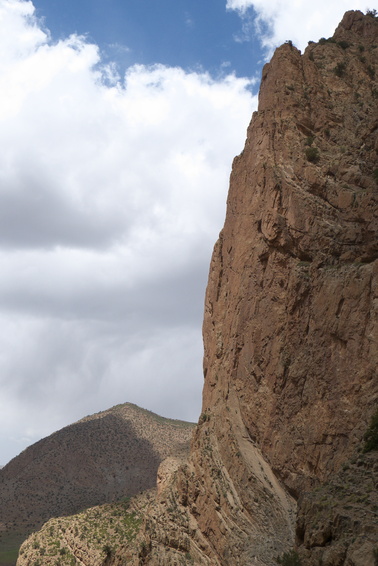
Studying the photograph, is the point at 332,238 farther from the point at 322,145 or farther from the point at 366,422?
the point at 366,422

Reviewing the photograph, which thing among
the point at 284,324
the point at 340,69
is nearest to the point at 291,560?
the point at 284,324

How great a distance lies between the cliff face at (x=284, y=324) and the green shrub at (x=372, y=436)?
1237 millimetres

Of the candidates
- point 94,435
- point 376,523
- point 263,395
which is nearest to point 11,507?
point 94,435

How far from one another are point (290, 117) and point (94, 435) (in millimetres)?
87323

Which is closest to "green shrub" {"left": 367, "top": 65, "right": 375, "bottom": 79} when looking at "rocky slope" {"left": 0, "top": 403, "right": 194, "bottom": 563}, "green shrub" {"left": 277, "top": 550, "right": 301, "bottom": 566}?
"green shrub" {"left": 277, "top": 550, "right": 301, "bottom": 566}

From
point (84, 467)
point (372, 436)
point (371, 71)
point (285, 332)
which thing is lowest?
point (372, 436)

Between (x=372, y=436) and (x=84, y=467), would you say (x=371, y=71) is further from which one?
(x=84, y=467)

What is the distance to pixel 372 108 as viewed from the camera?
4256 centimetres

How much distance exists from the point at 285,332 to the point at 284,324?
0.50 meters

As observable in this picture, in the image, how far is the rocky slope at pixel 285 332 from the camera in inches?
1235

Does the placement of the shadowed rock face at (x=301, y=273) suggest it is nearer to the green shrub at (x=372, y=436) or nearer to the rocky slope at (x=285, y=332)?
the rocky slope at (x=285, y=332)

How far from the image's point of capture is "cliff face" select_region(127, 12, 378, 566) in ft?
104

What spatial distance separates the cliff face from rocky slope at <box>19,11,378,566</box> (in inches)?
3.2

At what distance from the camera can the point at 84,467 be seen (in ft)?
344
